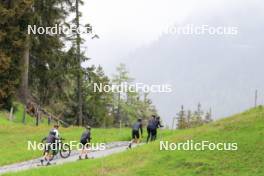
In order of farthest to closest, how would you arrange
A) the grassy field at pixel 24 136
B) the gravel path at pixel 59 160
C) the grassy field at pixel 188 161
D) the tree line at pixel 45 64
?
the tree line at pixel 45 64, the grassy field at pixel 24 136, the gravel path at pixel 59 160, the grassy field at pixel 188 161

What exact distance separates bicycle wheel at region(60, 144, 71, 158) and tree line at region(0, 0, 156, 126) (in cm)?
1791

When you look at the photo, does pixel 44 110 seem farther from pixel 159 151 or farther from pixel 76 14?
pixel 159 151

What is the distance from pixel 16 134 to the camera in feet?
136

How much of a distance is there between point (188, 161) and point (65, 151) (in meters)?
9.14

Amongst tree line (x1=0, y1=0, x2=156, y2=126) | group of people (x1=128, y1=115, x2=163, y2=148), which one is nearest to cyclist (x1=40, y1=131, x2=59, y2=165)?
group of people (x1=128, y1=115, x2=163, y2=148)

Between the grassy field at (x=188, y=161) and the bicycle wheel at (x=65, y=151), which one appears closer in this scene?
the grassy field at (x=188, y=161)

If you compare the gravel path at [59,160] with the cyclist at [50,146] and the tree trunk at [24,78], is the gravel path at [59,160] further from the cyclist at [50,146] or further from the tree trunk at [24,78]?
the tree trunk at [24,78]

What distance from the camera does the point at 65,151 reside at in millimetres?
33594

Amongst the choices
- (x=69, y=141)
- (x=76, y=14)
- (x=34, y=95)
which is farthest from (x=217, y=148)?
(x=34, y=95)

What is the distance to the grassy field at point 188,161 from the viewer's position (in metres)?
25.6

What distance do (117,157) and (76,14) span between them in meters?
30.5

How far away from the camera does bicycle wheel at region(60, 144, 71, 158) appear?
33.2 meters

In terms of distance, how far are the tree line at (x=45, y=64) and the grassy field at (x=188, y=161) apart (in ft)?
79.0

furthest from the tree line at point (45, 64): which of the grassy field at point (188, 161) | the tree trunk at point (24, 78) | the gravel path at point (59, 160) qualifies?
the grassy field at point (188, 161)
